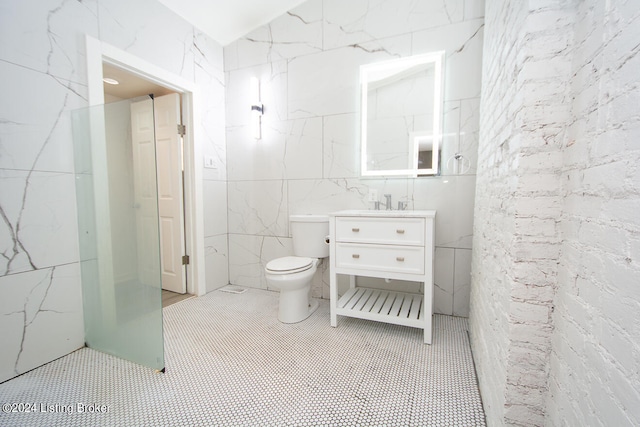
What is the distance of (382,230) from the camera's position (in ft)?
5.67

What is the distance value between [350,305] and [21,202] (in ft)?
6.63

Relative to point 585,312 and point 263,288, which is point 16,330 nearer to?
point 263,288

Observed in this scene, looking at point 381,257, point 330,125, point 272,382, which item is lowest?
point 272,382

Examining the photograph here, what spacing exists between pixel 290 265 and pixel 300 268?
0.08m

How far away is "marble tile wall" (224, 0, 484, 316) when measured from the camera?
194 centimetres

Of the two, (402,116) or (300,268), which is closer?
(300,268)

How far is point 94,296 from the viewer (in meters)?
1.67

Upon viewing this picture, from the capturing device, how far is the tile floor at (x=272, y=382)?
1.15 m

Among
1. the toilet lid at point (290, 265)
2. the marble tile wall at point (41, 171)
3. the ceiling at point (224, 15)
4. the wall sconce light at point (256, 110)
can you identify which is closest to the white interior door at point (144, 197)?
the marble tile wall at point (41, 171)

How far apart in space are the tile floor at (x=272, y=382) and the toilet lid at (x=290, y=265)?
0.42 meters

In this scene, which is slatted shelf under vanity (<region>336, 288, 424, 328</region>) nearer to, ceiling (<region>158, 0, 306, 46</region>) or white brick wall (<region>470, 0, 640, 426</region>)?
white brick wall (<region>470, 0, 640, 426</region>)

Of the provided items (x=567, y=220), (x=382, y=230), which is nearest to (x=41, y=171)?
(x=382, y=230)

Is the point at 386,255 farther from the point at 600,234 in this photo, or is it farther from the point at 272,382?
the point at 600,234

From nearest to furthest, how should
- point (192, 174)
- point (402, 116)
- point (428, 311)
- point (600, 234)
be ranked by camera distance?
point (600, 234), point (428, 311), point (402, 116), point (192, 174)
